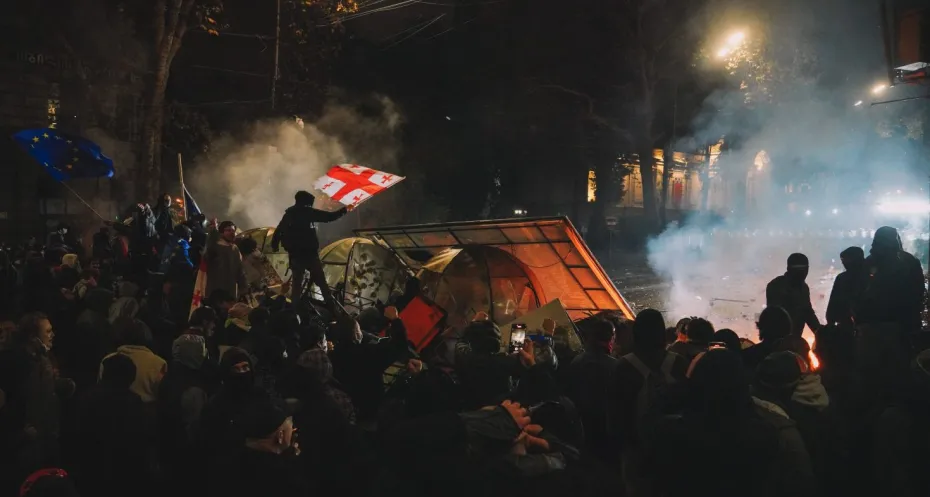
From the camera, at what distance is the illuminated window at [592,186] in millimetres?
37781

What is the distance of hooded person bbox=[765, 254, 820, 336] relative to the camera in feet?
22.5

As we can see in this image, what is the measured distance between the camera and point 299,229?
8188 millimetres

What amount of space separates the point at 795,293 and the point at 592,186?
31910mm

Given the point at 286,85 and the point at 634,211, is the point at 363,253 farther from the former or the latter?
the point at 634,211

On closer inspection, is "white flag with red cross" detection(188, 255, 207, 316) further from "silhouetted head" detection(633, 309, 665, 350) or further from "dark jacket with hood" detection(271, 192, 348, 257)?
"silhouetted head" detection(633, 309, 665, 350)

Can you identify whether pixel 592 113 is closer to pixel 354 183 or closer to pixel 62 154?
pixel 354 183

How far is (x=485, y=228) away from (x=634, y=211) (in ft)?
113

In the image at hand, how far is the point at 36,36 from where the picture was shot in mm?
15594

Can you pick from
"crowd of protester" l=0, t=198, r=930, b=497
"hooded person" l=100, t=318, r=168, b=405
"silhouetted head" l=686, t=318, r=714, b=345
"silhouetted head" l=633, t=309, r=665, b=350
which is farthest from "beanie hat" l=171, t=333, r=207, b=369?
"silhouetted head" l=686, t=318, r=714, b=345

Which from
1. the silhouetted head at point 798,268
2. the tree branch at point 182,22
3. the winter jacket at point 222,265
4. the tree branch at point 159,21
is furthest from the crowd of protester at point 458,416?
the tree branch at point 182,22

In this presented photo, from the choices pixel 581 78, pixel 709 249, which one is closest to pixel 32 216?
pixel 581 78

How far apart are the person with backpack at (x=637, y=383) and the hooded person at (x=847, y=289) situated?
410cm

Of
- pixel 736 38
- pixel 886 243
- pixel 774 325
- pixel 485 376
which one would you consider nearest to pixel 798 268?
pixel 886 243

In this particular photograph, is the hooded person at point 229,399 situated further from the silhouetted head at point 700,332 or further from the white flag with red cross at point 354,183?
the white flag with red cross at point 354,183
